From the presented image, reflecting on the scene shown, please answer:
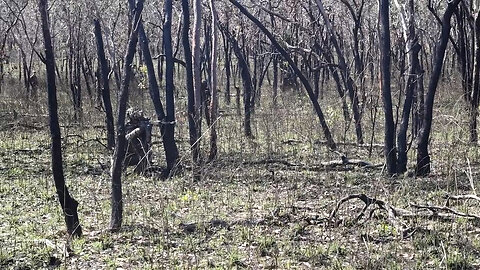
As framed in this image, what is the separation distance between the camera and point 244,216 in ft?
24.3

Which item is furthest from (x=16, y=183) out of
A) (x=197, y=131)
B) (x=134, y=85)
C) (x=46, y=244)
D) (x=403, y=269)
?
(x=134, y=85)

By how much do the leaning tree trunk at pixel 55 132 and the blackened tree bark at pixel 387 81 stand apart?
4993 millimetres

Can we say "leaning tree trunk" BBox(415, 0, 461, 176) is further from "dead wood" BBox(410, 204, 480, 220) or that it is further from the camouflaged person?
the camouflaged person

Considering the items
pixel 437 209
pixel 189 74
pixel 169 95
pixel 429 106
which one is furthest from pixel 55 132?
pixel 429 106

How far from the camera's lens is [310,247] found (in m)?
6.00

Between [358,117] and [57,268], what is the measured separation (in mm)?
8554

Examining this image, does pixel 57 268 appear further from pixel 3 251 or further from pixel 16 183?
pixel 16 183

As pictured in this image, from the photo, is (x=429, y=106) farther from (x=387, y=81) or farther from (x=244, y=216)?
(x=244, y=216)

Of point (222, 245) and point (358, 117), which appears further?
point (358, 117)

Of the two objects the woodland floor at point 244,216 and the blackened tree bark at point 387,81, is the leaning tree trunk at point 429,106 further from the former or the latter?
the blackened tree bark at point 387,81

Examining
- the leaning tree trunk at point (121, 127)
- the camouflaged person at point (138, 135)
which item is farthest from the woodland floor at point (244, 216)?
the camouflaged person at point (138, 135)

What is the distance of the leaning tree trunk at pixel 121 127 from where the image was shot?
6406 mm

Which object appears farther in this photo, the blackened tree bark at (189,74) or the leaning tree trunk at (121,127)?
the blackened tree bark at (189,74)

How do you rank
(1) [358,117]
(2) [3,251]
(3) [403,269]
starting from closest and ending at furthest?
(3) [403,269] → (2) [3,251] → (1) [358,117]
